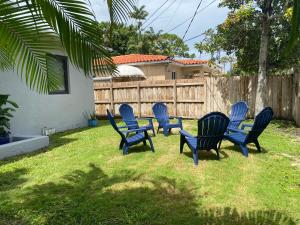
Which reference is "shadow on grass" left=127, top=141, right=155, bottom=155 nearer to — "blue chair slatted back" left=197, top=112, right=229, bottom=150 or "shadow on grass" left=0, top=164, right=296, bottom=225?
"blue chair slatted back" left=197, top=112, right=229, bottom=150

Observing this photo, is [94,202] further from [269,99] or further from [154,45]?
[154,45]

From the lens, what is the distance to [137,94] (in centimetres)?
1380

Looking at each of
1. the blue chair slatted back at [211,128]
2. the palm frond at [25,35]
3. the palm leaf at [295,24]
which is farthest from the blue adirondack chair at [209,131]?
the palm leaf at [295,24]

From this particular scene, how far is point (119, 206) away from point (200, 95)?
30.3 ft

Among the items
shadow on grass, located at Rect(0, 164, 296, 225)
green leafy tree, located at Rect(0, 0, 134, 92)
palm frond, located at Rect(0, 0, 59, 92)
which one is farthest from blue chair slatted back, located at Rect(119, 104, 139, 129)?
green leafy tree, located at Rect(0, 0, 134, 92)

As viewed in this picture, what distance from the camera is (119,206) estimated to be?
3881 mm

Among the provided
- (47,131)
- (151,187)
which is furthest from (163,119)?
(151,187)

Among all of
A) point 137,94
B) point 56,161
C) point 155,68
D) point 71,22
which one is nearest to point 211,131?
point 56,161

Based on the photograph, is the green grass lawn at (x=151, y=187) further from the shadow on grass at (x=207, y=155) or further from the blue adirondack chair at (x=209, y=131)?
the blue adirondack chair at (x=209, y=131)

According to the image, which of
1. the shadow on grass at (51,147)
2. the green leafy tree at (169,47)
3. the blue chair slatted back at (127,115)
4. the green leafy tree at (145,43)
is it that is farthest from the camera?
the green leafy tree at (169,47)

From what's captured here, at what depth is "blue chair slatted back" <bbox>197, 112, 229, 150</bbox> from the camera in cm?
552

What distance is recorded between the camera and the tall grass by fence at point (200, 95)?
35.7 ft

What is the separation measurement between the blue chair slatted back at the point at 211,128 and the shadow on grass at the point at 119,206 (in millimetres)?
1312

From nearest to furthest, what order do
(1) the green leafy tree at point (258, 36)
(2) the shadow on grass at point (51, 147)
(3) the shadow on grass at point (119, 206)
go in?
(3) the shadow on grass at point (119, 206), (2) the shadow on grass at point (51, 147), (1) the green leafy tree at point (258, 36)
